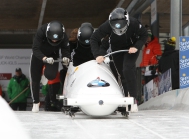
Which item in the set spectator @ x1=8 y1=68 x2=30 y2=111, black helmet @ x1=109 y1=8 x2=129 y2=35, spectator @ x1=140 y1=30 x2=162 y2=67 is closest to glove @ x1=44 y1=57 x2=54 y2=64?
black helmet @ x1=109 y1=8 x2=129 y2=35

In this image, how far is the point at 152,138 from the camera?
3471 millimetres

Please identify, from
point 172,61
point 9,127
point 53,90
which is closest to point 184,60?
point 172,61

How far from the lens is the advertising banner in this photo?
7492 millimetres

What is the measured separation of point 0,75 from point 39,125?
9558 mm

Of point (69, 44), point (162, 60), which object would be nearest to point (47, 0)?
point (162, 60)

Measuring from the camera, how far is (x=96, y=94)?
515cm

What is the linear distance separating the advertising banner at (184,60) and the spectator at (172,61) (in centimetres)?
57

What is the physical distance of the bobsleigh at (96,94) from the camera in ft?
16.6

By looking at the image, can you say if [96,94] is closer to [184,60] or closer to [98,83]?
[98,83]

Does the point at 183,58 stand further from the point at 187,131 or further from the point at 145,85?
the point at 187,131

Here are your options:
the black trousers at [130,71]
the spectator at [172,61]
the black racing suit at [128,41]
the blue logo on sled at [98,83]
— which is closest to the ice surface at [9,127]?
the blue logo on sled at [98,83]

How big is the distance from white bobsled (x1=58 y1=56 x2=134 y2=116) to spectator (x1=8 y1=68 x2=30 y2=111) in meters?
7.18

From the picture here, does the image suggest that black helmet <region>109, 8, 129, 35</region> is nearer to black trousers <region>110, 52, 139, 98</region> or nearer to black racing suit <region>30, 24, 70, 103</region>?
black trousers <region>110, 52, 139, 98</region>

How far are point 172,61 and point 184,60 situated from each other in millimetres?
795
